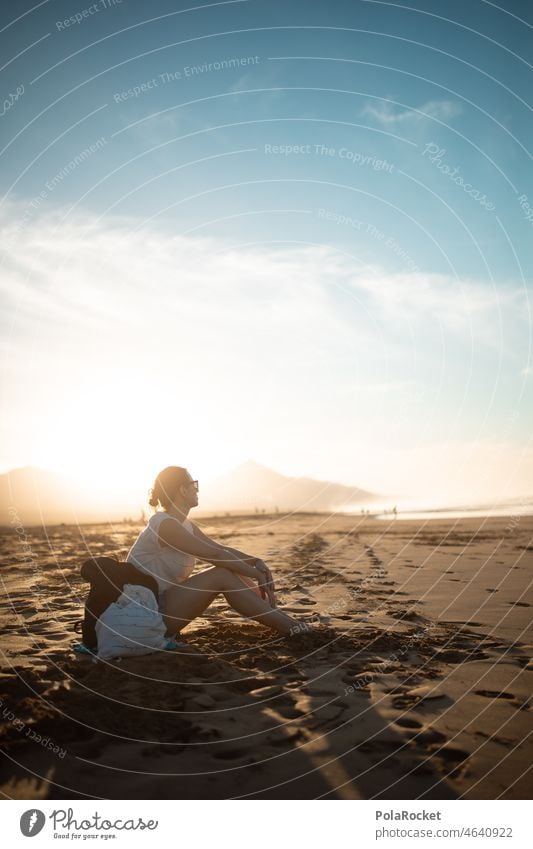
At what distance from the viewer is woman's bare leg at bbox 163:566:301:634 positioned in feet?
18.7

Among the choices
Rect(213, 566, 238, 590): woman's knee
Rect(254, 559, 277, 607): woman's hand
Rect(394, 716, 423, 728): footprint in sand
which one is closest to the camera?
Rect(394, 716, 423, 728): footprint in sand

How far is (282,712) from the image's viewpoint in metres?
4.05

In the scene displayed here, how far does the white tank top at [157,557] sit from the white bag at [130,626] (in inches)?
17.4

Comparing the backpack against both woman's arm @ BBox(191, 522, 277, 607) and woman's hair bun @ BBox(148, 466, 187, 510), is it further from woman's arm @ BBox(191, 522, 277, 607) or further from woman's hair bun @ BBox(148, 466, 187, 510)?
woman's arm @ BBox(191, 522, 277, 607)

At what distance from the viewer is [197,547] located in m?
5.71

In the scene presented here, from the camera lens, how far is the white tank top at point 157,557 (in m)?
5.67

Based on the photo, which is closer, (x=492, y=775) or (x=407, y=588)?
(x=492, y=775)

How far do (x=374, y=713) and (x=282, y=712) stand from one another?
26.4 inches
